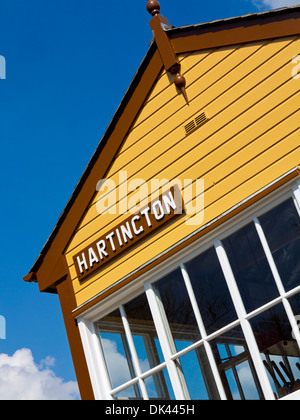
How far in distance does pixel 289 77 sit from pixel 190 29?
1.78 m

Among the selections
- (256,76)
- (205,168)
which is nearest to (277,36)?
(256,76)

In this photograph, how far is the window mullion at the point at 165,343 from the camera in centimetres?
744

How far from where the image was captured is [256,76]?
750cm

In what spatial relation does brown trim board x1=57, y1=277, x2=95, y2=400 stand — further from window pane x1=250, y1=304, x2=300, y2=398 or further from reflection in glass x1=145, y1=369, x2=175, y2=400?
window pane x1=250, y1=304, x2=300, y2=398

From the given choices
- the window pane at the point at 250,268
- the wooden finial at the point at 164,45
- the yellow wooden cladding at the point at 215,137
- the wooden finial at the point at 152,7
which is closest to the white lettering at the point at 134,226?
the yellow wooden cladding at the point at 215,137

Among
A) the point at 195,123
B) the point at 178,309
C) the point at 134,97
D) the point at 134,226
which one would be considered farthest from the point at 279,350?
the point at 134,97

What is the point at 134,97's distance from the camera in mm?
8891

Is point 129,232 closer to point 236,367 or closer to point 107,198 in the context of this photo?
point 107,198

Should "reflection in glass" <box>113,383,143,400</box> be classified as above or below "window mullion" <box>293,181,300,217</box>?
below

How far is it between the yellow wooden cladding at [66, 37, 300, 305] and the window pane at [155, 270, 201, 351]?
41 centimetres

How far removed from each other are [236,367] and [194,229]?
169 centimetres

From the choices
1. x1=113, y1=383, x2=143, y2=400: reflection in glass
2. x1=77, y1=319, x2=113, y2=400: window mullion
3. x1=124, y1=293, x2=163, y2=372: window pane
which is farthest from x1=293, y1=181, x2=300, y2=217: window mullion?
x1=77, y1=319, x2=113, y2=400: window mullion

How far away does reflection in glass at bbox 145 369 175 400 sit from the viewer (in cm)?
760

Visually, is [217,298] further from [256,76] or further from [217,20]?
[217,20]
